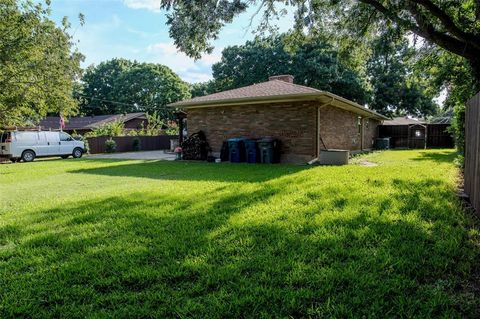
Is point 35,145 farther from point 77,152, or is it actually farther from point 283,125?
point 283,125

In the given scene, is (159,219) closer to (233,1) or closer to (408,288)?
(408,288)

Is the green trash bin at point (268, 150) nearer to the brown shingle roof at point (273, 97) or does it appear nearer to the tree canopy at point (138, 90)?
the brown shingle roof at point (273, 97)

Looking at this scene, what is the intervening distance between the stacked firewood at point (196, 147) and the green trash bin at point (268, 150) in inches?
136

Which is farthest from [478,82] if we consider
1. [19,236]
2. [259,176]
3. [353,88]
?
[353,88]

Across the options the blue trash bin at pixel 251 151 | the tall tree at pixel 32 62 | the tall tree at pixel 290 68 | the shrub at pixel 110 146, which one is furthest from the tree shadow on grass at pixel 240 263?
the tall tree at pixel 290 68

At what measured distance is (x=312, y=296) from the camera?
2.53 metres

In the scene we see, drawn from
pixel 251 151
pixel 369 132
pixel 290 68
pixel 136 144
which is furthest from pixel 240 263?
pixel 290 68

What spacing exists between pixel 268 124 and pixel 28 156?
47.3 feet

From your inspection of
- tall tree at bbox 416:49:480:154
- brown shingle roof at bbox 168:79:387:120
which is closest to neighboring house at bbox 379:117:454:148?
brown shingle roof at bbox 168:79:387:120

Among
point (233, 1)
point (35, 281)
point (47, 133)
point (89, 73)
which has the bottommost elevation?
point (35, 281)

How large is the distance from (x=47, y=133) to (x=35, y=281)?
773 inches

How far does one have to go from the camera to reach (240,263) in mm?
3162

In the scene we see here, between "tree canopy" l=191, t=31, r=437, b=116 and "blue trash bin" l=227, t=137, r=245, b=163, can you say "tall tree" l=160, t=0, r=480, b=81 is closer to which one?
"blue trash bin" l=227, t=137, r=245, b=163

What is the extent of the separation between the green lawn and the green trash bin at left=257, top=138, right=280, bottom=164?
21.4ft
